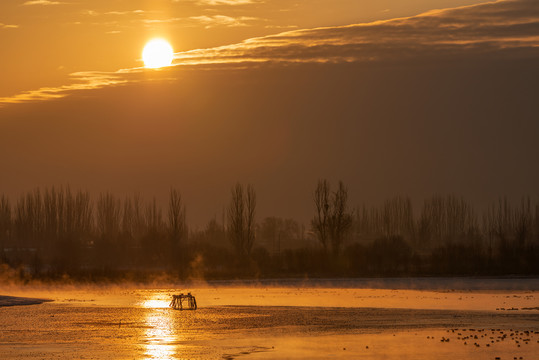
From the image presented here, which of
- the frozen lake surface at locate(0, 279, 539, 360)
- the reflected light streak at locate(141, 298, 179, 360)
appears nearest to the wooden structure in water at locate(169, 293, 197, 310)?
the reflected light streak at locate(141, 298, 179, 360)

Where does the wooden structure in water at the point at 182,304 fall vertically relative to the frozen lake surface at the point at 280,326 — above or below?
above

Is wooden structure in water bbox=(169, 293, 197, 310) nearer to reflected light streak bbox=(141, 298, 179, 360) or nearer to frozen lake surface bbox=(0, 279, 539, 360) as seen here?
reflected light streak bbox=(141, 298, 179, 360)

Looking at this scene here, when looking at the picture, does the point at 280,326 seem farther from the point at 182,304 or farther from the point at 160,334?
the point at 182,304

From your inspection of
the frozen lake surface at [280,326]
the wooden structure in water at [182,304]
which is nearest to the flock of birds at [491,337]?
the frozen lake surface at [280,326]

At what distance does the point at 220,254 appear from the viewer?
102 m

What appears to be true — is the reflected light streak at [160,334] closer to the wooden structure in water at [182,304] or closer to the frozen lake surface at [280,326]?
the frozen lake surface at [280,326]

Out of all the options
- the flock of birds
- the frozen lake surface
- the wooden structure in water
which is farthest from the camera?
the wooden structure in water

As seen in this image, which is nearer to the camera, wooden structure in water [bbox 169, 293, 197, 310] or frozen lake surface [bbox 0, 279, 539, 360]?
frozen lake surface [bbox 0, 279, 539, 360]

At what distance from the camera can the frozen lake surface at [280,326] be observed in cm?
2683

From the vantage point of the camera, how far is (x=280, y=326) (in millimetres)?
34500

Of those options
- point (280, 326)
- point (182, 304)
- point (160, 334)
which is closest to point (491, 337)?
point (280, 326)

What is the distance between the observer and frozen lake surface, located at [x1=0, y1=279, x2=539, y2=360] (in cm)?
2683

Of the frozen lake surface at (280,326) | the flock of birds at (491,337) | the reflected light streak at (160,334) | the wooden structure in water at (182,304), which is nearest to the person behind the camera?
the reflected light streak at (160,334)

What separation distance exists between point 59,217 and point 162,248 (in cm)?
3735
